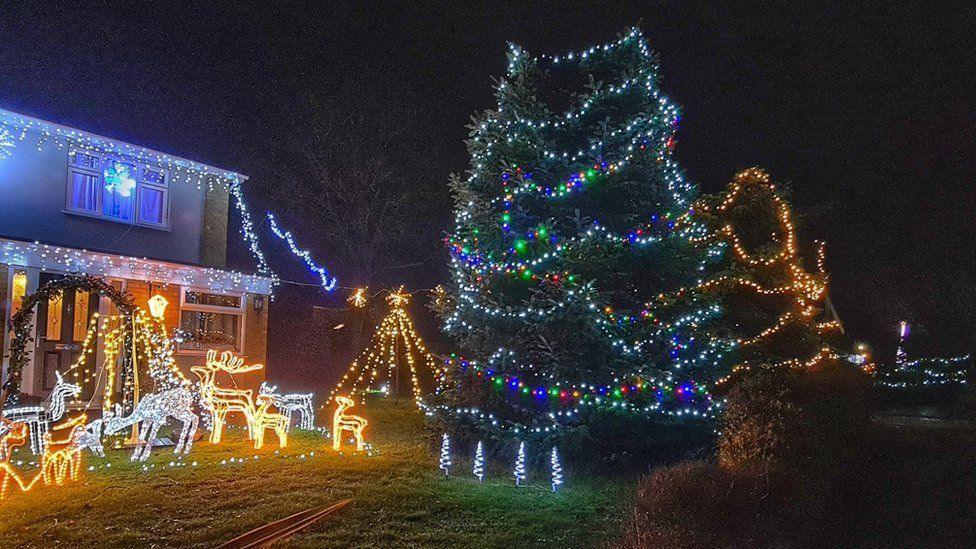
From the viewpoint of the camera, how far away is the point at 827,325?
60.3 feet

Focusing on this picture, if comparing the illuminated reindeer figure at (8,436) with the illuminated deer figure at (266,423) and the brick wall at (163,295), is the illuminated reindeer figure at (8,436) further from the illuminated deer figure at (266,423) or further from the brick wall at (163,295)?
the brick wall at (163,295)

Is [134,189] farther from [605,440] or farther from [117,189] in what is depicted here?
[605,440]

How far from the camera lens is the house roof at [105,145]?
1361 cm

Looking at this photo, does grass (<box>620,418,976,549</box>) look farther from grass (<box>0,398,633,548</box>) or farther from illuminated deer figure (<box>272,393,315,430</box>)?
illuminated deer figure (<box>272,393,315,430</box>)

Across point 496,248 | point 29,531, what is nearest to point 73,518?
point 29,531

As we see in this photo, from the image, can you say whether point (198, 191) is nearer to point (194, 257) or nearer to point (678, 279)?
point (194, 257)

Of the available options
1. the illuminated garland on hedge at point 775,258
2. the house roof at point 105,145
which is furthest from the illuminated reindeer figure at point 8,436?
the illuminated garland on hedge at point 775,258

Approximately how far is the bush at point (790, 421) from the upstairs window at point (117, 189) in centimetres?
1330

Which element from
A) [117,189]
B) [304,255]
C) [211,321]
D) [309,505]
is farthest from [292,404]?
[304,255]

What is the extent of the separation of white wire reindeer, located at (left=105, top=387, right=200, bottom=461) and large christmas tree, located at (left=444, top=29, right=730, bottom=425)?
13.1 ft

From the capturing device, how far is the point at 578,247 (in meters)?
9.96

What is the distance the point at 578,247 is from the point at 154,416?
6.26 meters

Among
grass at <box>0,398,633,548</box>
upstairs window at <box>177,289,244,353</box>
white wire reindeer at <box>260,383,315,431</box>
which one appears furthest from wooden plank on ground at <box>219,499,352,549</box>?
upstairs window at <box>177,289,244,353</box>

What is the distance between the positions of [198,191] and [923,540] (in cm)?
1560
